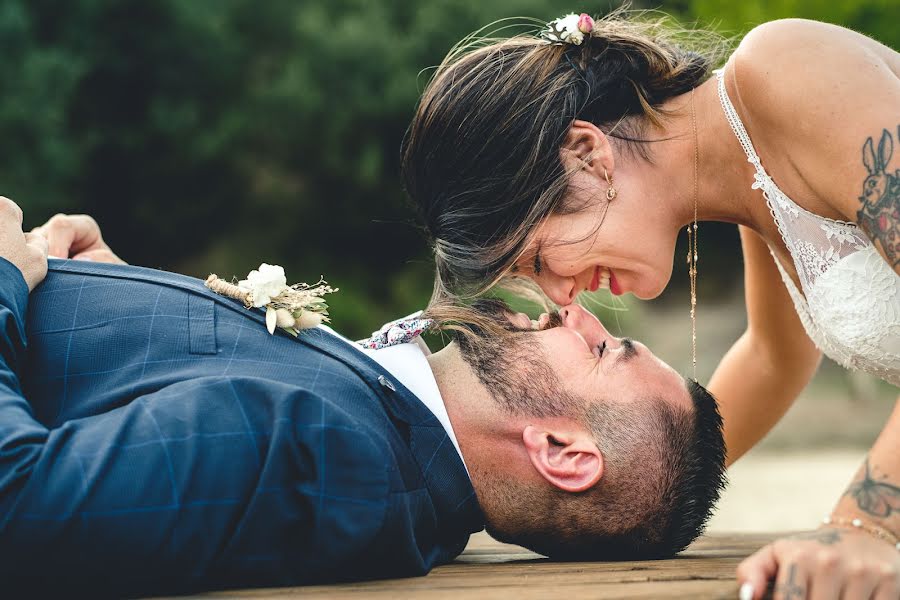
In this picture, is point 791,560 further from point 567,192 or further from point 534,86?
point 534,86

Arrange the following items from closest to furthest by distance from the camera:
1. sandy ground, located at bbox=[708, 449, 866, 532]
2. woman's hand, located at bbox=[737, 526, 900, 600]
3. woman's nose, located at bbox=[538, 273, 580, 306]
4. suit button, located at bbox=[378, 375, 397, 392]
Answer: woman's hand, located at bbox=[737, 526, 900, 600] < suit button, located at bbox=[378, 375, 397, 392] < woman's nose, located at bbox=[538, 273, 580, 306] < sandy ground, located at bbox=[708, 449, 866, 532]

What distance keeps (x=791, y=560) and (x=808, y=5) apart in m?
14.1

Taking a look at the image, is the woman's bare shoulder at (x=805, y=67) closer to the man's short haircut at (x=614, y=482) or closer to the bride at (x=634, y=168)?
the bride at (x=634, y=168)

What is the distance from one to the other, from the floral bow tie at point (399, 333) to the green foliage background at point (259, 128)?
9.15 m

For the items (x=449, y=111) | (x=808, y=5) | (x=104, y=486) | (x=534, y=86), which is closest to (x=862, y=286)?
(x=534, y=86)

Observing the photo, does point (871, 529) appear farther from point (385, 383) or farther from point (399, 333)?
point (399, 333)

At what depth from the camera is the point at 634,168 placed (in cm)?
344

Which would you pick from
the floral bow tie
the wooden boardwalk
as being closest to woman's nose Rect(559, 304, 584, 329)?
the floral bow tie

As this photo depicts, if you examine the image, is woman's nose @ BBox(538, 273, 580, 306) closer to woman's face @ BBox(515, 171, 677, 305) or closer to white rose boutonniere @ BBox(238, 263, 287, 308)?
woman's face @ BBox(515, 171, 677, 305)

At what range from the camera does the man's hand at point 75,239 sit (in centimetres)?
377

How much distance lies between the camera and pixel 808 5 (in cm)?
1474

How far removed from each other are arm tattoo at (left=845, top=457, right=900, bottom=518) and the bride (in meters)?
0.88

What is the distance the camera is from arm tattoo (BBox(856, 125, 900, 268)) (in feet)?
9.09

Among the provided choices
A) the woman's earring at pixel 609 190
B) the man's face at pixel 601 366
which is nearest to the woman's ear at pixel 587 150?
the woman's earring at pixel 609 190
